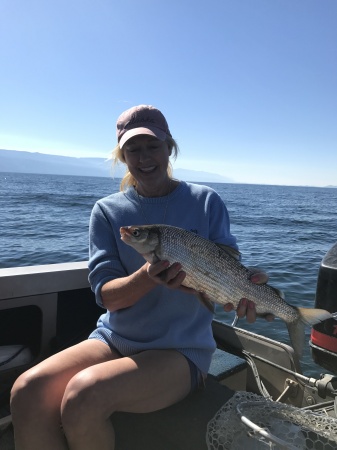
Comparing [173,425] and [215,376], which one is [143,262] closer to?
[173,425]

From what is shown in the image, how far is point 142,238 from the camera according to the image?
2557 millimetres

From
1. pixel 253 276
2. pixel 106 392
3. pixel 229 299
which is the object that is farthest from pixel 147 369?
pixel 253 276

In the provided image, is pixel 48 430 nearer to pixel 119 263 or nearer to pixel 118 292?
pixel 118 292

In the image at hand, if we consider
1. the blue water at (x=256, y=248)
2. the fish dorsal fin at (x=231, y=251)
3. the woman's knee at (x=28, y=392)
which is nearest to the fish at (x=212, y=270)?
the fish dorsal fin at (x=231, y=251)

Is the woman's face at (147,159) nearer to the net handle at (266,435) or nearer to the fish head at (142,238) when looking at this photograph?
the fish head at (142,238)

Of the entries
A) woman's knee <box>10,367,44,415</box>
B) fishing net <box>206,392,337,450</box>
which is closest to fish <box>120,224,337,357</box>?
fishing net <box>206,392,337,450</box>

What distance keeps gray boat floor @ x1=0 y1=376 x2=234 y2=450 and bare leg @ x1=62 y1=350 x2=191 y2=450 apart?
129 millimetres

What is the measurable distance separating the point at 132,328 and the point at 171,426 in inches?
27.9

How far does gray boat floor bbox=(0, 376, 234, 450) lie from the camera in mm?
2539

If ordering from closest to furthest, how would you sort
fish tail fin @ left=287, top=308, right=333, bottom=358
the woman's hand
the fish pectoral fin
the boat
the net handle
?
1. the net handle
2. the boat
3. the fish pectoral fin
4. the woman's hand
5. fish tail fin @ left=287, top=308, right=333, bottom=358

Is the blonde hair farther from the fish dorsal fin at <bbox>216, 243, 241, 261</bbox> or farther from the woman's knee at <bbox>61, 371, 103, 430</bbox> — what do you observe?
the woman's knee at <bbox>61, 371, 103, 430</bbox>

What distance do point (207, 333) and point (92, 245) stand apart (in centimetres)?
116

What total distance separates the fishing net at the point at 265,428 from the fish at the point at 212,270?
59 centimetres

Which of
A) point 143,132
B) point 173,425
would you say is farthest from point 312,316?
point 143,132
